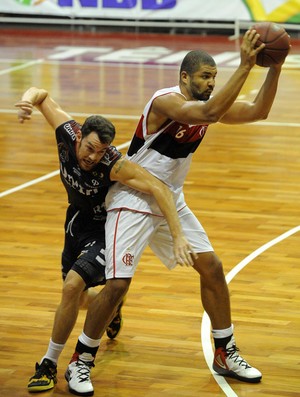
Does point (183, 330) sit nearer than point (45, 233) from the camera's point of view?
Yes

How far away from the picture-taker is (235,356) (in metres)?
5.87

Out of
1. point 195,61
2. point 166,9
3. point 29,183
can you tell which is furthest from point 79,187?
point 166,9

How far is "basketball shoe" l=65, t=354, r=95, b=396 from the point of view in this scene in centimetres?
560

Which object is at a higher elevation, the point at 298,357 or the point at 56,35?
the point at 298,357

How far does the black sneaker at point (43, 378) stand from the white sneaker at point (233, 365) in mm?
915

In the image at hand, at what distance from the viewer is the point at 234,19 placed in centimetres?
1953

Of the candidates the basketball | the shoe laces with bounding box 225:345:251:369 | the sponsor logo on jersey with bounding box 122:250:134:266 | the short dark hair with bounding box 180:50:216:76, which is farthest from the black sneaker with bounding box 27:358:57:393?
the basketball

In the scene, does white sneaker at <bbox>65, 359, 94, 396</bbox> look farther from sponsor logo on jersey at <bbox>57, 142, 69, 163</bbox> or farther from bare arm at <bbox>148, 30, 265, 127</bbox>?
bare arm at <bbox>148, 30, 265, 127</bbox>

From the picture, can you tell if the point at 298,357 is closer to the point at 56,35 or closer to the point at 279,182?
the point at 279,182

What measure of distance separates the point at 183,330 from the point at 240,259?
5.29 ft

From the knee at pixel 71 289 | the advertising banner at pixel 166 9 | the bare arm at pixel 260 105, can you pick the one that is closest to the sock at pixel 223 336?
the knee at pixel 71 289

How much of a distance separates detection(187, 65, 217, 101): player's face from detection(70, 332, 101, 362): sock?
1.39m

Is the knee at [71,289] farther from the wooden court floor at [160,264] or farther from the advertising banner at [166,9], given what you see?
the advertising banner at [166,9]

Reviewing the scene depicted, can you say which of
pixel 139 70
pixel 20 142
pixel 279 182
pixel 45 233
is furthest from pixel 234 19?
pixel 45 233
